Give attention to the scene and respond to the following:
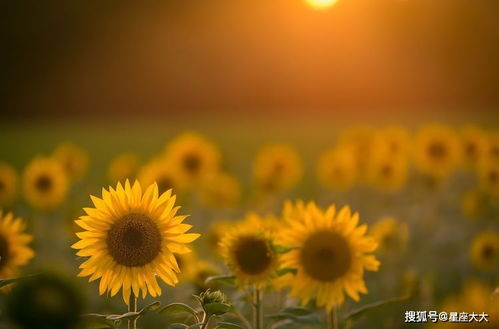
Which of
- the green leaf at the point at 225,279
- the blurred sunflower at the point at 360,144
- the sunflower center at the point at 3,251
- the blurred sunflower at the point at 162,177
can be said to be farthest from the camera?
the blurred sunflower at the point at 360,144

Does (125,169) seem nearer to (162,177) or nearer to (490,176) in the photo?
(162,177)

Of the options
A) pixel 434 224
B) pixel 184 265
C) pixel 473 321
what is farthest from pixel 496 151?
pixel 473 321

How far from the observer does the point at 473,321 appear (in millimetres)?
1286

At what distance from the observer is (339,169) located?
13.6ft

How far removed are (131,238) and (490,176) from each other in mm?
2490

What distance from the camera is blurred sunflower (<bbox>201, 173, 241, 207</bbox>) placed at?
399 cm

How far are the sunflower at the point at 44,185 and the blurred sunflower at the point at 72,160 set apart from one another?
1.47 ft

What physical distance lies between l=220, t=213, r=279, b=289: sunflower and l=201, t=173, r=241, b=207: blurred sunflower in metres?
2.17

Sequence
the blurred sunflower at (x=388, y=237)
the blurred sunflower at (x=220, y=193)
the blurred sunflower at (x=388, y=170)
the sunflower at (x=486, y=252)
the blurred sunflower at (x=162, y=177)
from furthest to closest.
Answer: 1. the blurred sunflower at (x=220, y=193)
2. the blurred sunflower at (x=388, y=170)
3. the blurred sunflower at (x=162, y=177)
4. the blurred sunflower at (x=388, y=237)
5. the sunflower at (x=486, y=252)

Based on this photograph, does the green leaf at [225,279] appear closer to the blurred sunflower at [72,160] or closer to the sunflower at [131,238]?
the sunflower at [131,238]

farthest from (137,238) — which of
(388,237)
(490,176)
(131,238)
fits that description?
(490,176)

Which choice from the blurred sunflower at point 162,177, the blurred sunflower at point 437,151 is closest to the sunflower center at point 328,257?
the blurred sunflower at point 162,177

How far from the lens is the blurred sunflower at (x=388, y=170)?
153 inches

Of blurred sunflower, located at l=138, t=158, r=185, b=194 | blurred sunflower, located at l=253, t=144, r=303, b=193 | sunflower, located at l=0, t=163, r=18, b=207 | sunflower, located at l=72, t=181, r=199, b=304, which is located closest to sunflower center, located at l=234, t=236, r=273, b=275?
sunflower, located at l=72, t=181, r=199, b=304
